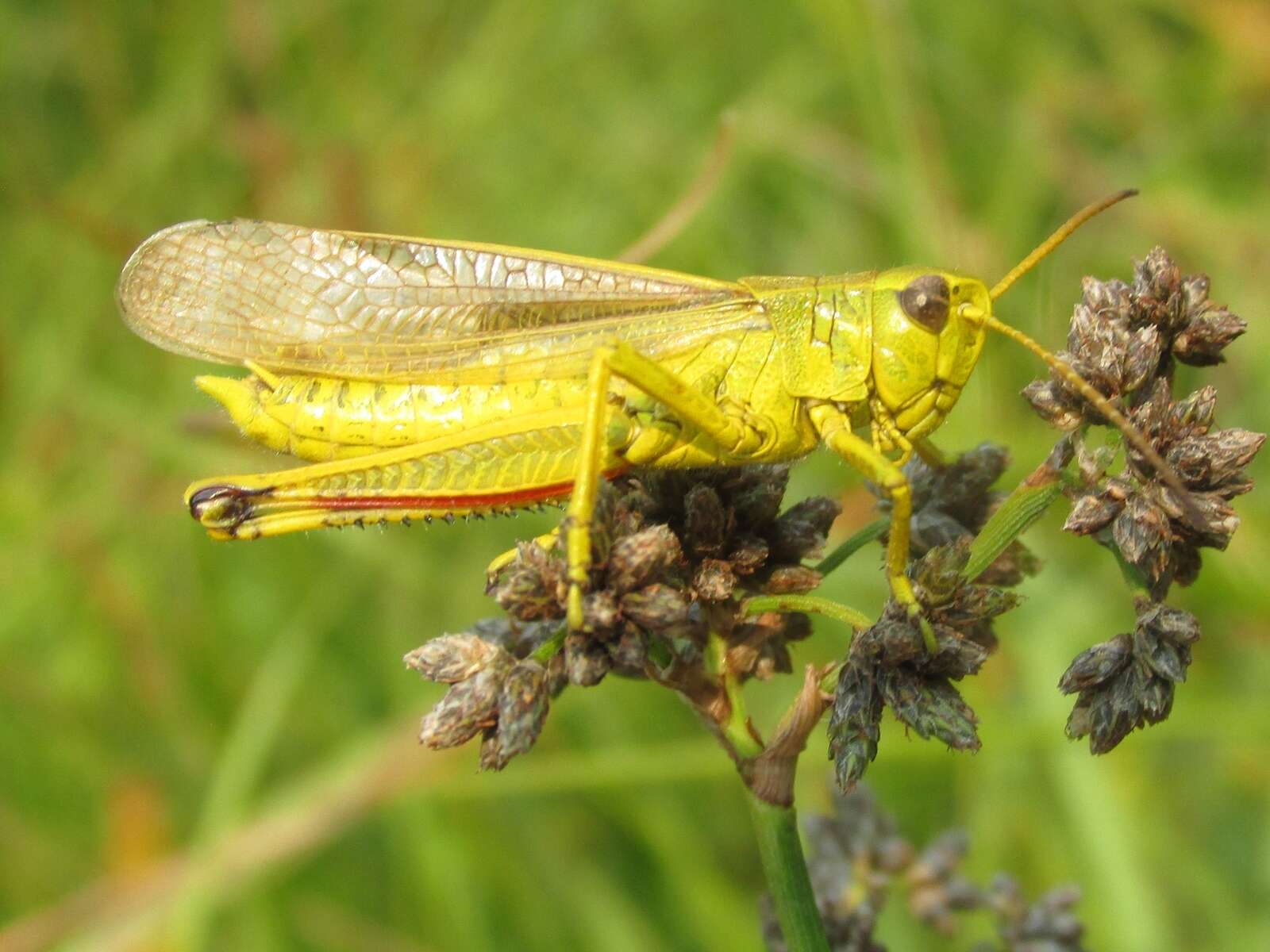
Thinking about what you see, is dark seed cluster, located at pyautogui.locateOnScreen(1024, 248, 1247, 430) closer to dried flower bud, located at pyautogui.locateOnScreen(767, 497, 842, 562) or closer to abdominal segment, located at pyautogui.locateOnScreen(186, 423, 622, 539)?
dried flower bud, located at pyautogui.locateOnScreen(767, 497, 842, 562)

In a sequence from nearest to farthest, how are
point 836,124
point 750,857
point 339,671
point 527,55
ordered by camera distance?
point 750,857 → point 339,671 → point 836,124 → point 527,55

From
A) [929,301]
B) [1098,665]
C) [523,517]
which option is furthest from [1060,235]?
[523,517]

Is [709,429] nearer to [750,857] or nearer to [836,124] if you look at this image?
[750,857]

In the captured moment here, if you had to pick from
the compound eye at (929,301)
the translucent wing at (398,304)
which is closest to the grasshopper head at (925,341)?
the compound eye at (929,301)

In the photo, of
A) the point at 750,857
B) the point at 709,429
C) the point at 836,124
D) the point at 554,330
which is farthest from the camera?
the point at 836,124

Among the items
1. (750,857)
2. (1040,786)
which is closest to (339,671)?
(750,857)

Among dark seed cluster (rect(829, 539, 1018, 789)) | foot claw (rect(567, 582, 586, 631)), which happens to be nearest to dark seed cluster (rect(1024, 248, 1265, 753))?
dark seed cluster (rect(829, 539, 1018, 789))

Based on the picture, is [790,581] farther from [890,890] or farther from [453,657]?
[890,890]
